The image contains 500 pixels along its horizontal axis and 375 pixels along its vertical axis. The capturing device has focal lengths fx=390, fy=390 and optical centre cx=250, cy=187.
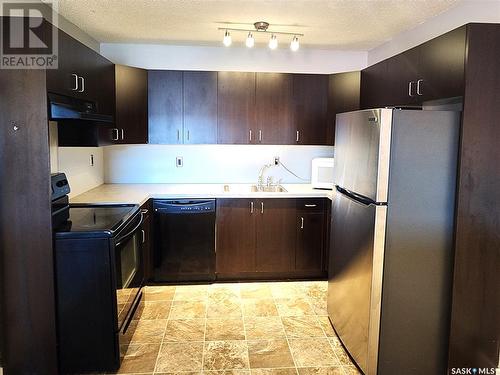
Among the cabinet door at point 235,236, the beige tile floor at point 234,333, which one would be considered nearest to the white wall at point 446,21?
the cabinet door at point 235,236

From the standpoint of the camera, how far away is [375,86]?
3486 mm

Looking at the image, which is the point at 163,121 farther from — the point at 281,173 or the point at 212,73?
the point at 281,173

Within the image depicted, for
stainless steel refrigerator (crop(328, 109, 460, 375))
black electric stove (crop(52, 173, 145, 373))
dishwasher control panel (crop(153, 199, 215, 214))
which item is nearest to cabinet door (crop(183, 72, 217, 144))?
dishwasher control panel (crop(153, 199, 215, 214))

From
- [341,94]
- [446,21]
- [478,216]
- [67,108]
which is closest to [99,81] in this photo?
[67,108]

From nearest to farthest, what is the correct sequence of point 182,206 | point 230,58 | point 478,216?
point 478,216, point 182,206, point 230,58

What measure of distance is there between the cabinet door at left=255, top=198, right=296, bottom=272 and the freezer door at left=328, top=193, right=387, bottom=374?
2.97ft

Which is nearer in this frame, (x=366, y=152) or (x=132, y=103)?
(x=366, y=152)

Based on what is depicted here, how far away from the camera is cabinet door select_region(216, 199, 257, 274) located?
377 centimetres

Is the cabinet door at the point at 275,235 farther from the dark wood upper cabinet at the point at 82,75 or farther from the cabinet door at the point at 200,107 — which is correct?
the dark wood upper cabinet at the point at 82,75

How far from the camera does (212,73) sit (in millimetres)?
3922

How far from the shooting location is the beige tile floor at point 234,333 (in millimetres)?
2516

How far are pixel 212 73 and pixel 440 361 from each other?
3102 mm

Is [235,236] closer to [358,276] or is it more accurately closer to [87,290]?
[358,276]

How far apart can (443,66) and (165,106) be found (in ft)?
8.37
